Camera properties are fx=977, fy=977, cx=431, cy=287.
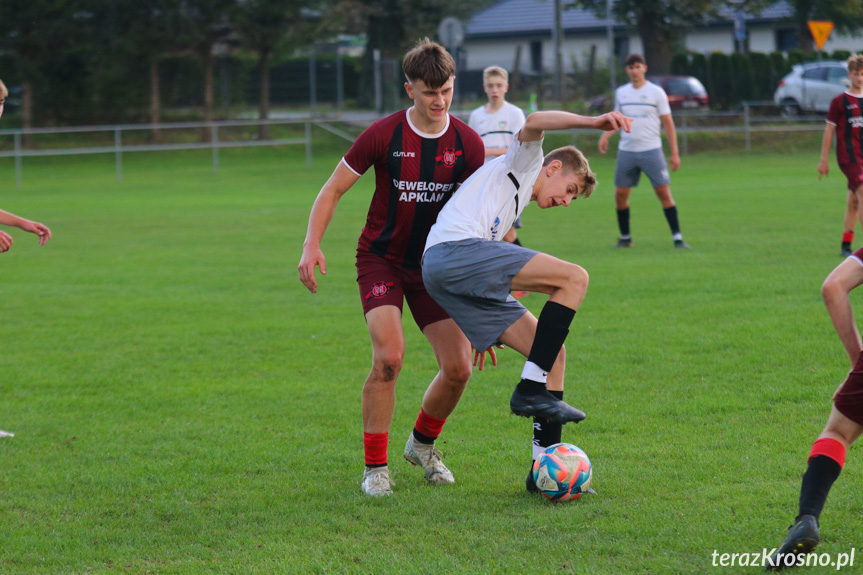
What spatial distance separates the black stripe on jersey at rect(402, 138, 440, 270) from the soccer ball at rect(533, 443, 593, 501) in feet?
3.83

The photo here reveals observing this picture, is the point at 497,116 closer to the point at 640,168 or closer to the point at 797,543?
the point at 640,168

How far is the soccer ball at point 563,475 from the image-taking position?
4.29m

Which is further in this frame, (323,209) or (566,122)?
(323,209)

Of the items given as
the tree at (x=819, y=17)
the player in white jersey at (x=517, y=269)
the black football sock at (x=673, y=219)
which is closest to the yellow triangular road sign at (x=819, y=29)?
the tree at (x=819, y=17)

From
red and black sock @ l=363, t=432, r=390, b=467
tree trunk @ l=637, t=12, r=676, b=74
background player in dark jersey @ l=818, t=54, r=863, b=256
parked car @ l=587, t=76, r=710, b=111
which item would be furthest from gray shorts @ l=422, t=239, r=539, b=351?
tree trunk @ l=637, t=12, r=676, b=74

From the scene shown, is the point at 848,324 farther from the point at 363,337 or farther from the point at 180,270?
the point at 180,270

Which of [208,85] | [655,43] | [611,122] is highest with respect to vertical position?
[655,43]

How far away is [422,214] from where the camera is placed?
4.74 metres

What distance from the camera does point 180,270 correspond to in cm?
1226

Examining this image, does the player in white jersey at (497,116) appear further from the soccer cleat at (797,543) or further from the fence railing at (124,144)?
the fence railing at (124,144)

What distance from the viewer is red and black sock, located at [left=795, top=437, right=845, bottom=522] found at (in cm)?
342

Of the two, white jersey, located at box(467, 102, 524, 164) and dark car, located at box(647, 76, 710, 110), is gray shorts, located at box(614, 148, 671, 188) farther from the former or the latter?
dark car, located at box(647, 76, 710, 110)

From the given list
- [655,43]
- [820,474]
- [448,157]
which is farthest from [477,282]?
[655,43]

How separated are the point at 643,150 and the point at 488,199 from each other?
8574 millimetres
